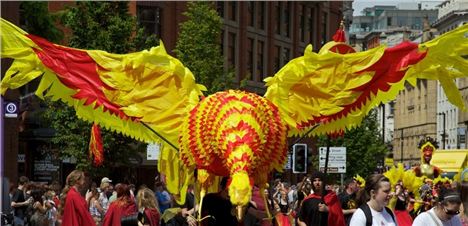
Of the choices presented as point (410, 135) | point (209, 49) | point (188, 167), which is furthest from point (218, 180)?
point (410, 135)

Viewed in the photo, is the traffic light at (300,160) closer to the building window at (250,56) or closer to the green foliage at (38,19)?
the green foliage at (38,19)

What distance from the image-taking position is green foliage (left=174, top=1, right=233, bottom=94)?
35469mm

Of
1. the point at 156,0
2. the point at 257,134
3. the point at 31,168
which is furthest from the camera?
the point at 156,0

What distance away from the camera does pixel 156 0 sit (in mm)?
47062

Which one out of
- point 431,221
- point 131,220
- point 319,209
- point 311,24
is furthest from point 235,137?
point 311,24

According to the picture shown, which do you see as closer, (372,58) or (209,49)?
(372,58)

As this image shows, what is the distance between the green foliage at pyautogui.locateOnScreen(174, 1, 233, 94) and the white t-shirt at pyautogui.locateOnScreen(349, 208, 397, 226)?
79.9ft

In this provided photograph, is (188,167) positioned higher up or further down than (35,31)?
further down

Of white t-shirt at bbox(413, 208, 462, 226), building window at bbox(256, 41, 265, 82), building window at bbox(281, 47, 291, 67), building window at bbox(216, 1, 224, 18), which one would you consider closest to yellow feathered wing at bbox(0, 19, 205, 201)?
white t-shirt at bbox(413, 208, 462, 226)

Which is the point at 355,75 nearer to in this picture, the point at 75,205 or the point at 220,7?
the point at 75,205

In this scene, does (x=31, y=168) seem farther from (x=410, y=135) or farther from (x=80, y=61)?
(x=410, y=135)

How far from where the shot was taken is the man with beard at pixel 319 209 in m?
15.6

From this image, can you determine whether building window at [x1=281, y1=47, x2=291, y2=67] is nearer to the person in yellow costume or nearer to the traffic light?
the traffic light

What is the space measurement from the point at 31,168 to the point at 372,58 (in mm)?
30337
